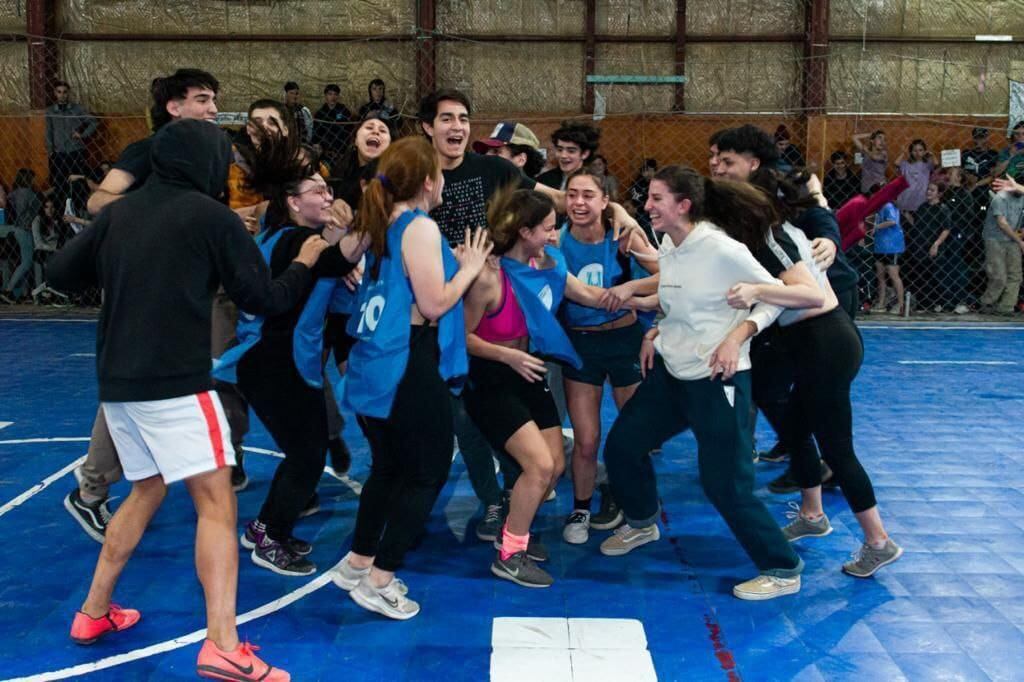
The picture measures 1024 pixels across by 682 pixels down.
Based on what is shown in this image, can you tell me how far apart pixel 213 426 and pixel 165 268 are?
1.77ft

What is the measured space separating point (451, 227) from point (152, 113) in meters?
1.53

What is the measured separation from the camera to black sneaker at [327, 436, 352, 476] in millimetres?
5875

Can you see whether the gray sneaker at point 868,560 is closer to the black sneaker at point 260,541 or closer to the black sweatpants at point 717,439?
the black sweatpants at point 717,439

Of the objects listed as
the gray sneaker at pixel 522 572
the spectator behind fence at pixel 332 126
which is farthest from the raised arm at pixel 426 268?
the spectator behind fence at pixel 332 126

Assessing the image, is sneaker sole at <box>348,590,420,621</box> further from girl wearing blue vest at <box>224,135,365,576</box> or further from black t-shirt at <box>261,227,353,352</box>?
black t-shirt at <box>261,227,353,352</box>

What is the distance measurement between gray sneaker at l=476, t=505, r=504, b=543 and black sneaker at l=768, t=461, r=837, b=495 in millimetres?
1648

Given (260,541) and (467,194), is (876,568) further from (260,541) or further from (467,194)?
(260,541)

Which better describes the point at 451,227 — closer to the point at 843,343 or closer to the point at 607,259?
the point at 607,259

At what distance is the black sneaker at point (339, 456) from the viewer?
588 centimetres

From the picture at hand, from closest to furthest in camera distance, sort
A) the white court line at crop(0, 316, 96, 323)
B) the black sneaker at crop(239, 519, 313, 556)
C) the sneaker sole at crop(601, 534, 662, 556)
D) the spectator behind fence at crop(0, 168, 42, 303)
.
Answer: the black sneaker at crop(239, 519, 313, 556) → the sneaker sole at crop(601, 534, 662, 556) → the white court line at crop(0, 316, 96, 323) → the spectator behind fence at crop(0, 168, 42, 303)

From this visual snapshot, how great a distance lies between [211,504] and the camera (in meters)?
3.44

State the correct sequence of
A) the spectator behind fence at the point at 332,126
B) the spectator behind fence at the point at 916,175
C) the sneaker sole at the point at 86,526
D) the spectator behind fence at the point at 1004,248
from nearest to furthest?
the sneaker sole at the point at 86,526, the spectator behind fence at the point at 1004,248, the spectator behind fence at the point at 916,175, the spectator behind fence at the point at 332,126

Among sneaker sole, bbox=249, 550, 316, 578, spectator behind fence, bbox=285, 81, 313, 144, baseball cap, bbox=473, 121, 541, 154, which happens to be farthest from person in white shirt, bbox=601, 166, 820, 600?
spectator behind fence, bbox=285, 81, 313, 144

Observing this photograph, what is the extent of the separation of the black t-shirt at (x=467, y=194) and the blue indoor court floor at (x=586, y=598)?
1.52 metres
